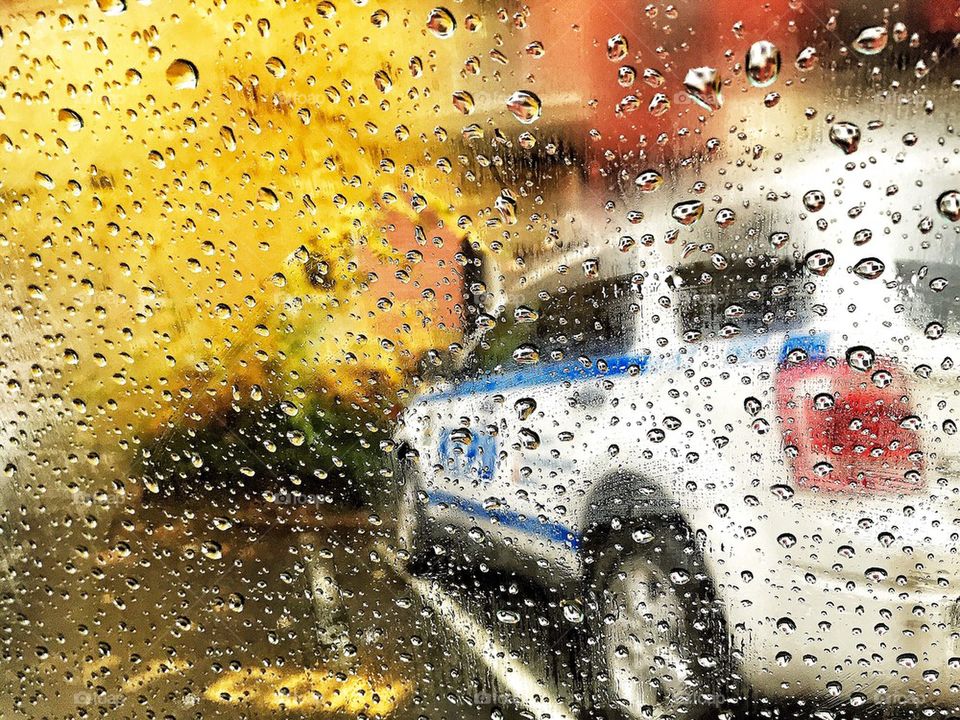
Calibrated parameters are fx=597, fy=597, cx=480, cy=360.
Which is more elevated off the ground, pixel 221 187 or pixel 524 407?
pixel 221 187

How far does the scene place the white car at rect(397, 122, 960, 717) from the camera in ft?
2.02

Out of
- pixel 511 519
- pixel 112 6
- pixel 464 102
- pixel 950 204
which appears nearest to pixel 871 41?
pixel 950 204

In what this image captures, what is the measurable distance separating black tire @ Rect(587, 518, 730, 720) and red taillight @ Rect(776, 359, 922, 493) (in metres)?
0.16

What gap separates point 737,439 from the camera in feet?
2.18

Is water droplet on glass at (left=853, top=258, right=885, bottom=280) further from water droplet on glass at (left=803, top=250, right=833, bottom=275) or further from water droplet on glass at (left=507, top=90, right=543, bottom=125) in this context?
water droplet on glass at (left=507, top=90, right=543, bottom=125)

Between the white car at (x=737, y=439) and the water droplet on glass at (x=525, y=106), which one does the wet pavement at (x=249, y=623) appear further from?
the water droplet on glass at (x=525, y=106)

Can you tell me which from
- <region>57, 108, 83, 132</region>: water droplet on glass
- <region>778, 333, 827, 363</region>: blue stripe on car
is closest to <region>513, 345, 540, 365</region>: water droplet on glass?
<region>778, 333, 827, 363</region>: blue stripe on car

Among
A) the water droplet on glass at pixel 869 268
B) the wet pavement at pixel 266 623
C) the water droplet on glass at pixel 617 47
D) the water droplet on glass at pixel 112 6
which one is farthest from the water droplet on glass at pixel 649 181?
the water droplet on glass at pixel 112 6

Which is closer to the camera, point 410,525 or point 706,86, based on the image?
point 706,86

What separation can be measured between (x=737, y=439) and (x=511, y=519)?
0.27 m

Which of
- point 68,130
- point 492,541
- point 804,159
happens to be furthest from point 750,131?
point 68,130

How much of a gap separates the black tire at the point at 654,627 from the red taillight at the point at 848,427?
0.16m

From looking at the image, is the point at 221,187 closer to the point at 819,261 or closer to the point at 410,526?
the point at 410,526

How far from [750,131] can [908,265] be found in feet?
0.70
